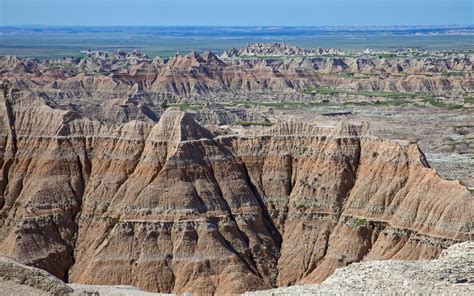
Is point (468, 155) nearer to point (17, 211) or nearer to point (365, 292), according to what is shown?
point (17, 211)

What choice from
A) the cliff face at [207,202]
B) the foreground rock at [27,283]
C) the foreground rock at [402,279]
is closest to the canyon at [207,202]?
the cliff face at [207,202]

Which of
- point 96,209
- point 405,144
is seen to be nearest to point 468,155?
point 405,144

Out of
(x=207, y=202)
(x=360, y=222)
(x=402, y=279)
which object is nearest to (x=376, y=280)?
(x=402, y=279)

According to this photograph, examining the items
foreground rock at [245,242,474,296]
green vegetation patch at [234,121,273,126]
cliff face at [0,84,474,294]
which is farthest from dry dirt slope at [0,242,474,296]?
green vegetation patch at [234,121,273,126]

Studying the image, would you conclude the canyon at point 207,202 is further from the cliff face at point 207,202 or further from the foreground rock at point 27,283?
the foreground rock at point 27,283

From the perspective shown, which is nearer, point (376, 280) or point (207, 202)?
point (376, 280)

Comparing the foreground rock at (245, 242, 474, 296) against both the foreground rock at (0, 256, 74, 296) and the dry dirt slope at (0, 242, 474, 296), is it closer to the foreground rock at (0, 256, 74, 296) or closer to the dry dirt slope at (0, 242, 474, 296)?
the dry dirt slope at (0, 242, 474, 296)

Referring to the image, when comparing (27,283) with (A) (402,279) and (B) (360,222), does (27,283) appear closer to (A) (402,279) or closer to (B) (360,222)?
(A) (402,279)
